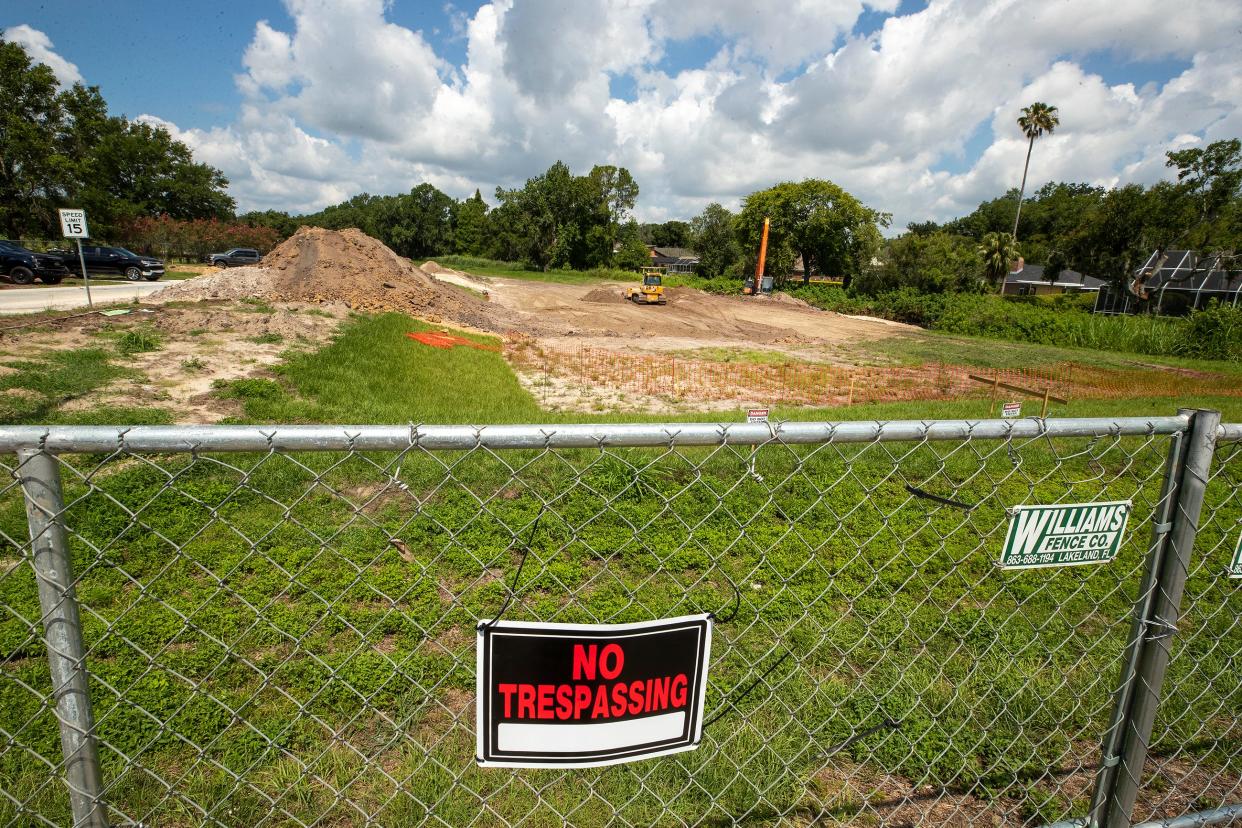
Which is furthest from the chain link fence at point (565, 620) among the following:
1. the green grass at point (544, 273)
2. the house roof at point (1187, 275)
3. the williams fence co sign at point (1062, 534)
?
the green grass at point (544, 273)

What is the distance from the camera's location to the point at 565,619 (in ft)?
12.3

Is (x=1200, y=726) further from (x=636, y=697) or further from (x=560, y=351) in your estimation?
(x=560, y=351)

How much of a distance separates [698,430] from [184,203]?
260 feet

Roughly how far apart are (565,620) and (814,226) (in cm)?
5640

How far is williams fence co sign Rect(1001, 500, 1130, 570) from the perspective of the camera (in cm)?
181

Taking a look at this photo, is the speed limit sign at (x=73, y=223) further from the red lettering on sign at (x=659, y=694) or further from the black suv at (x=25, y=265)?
the red lettering on sign at (x=659, y=694)

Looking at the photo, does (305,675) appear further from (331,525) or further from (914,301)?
(914,301)

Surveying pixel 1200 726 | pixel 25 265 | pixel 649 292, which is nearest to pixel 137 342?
pixel 1200 726

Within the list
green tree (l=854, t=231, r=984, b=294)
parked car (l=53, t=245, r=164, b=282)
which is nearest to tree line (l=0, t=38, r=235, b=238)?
parked car (l=53, t=245, r=164, b=282)

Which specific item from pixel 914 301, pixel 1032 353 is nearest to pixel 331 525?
pixel 1032 353

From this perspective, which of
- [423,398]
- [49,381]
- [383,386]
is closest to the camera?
[49,381]

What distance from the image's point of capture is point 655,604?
13.0ft

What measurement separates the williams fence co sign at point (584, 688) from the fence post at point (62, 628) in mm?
801

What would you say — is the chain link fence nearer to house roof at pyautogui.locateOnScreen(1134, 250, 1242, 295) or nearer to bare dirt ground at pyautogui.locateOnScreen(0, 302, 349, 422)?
bare dirt ground at pyautogui.locateOnScreen(0, 302, 349, 422)
